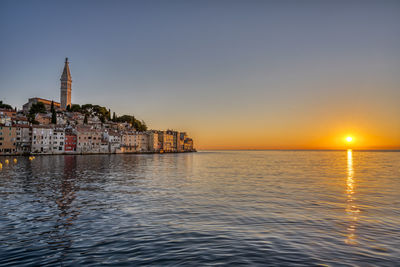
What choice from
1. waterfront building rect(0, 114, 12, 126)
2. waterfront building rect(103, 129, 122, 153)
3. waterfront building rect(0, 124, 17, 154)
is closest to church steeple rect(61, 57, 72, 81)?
waterfront building rect(103, 129, 122, 153)

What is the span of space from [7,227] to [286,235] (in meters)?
10.0

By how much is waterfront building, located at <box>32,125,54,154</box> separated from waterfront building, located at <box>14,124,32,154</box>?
47.0 inches

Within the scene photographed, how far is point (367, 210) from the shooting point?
1356 cm

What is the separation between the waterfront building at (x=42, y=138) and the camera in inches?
3639

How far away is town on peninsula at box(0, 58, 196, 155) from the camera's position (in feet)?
293

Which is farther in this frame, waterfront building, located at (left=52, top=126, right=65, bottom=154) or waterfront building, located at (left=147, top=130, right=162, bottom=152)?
waterfront building, located at (left=147, top=130, right=162, bottom=152)

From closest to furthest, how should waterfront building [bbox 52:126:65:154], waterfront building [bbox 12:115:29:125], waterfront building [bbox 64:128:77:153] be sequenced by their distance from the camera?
waterfront building [bbox 12:115:29:125]
waterfront building [bbox 52:126:65:154]
waterfront building [bbox 64:128:77:153]

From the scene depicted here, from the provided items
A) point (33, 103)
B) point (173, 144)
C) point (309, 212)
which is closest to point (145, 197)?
point (309, 212)

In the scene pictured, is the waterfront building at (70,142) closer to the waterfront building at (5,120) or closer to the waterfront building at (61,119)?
the waterfront building at (5,120)

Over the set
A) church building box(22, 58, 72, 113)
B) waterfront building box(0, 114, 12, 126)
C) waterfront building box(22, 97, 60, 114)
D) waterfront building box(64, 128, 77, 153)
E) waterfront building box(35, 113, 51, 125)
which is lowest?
waterfront building box(64, 128, 77, 153)

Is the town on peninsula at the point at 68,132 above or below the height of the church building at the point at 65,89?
below

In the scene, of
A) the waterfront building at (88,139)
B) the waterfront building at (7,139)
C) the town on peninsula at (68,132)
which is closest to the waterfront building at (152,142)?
the town on peninsula at (68,132)

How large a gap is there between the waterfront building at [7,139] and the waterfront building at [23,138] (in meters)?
1.32

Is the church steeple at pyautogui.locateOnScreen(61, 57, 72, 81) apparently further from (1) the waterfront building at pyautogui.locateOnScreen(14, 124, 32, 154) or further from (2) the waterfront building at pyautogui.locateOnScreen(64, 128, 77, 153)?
(1) the waterfront building at pyautogui.locateOnScreen(14, 124, 32, 154)
